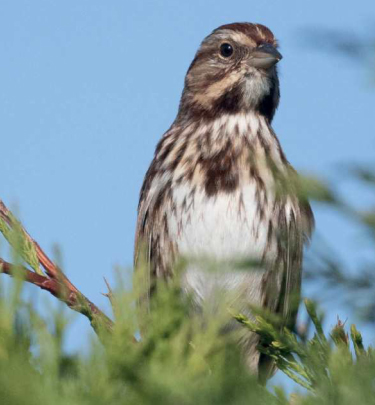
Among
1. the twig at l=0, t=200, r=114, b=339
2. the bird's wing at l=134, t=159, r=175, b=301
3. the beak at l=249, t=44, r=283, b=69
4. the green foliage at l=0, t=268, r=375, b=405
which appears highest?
the beak at l=249, t=44, r=283, b=69

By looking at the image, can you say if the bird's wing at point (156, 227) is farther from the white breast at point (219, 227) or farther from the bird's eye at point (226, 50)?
the bird's eye at point (226, 50)

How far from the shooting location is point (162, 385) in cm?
134

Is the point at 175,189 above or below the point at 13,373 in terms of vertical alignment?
above

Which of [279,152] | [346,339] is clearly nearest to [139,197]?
[279,152]

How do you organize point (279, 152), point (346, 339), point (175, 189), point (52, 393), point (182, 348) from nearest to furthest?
point (52, 393) < point (182, 348) < point (346, 339) < point (175, 189) < point (279, 152)

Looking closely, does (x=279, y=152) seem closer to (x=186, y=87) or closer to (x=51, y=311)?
(x=186, y=87)

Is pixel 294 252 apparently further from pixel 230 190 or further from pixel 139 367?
pixel 139 367

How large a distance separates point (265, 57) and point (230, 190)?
3.68ft

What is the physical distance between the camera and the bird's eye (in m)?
5.71

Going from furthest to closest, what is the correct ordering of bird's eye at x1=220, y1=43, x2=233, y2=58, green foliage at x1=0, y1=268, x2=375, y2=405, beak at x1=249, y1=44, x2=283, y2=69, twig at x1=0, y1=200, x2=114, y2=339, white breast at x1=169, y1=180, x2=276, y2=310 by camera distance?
bird's eye at x1=220, y1=43, x2=233, y2=58 → beak at x1=249, y1=44, x2=283, y2=69 → white breast at x1=169, y1=180, x2=276, y2=310 → twig at x1=0, y1=200, x2=114, y2=339 → green foliage at x1=0, y1=268, x2=375, y2=405

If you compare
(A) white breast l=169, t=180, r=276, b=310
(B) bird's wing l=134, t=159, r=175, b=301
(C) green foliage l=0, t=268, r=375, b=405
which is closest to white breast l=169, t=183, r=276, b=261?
(A) white breast l=169, t=180, r=276, b=310

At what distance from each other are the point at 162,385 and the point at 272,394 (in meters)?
0.46

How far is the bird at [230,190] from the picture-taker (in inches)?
189

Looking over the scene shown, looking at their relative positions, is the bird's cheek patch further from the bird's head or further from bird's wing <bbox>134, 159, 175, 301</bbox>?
bird's wing <bbox>134, 159, 175, 301</bbox>
